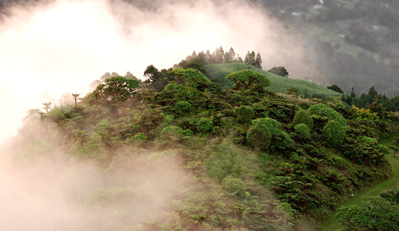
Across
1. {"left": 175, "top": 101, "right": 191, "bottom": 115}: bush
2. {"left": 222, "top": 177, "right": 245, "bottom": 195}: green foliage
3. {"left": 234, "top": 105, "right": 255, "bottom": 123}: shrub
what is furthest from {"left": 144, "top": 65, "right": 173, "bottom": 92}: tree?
{"left": 222, "top": 177, "right": 245, "bottom": 195}: green foliage

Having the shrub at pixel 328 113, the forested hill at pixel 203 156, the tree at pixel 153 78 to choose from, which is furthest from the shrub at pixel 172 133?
the tree at pixel 153 78

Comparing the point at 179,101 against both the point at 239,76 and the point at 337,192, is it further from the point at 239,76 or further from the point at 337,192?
the point at 337,192

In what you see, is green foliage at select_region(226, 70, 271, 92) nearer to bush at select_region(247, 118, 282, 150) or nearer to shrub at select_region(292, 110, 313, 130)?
shrub at select_region(292, 110, 313, 130)

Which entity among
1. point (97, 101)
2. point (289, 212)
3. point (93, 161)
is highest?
point (97, 101)

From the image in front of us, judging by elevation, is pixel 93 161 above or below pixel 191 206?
above

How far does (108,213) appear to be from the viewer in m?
22.2

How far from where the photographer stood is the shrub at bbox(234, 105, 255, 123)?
128ft

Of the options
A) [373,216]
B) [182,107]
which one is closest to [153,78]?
[182,107]

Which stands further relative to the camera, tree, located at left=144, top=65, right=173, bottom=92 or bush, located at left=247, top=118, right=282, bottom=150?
tree, located at left=144, top=65, right=173, bottom=92

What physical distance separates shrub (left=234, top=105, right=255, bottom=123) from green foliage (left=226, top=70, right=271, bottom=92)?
51.6 feet

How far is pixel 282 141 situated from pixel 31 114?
120ft

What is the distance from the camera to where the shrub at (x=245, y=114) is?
128ft

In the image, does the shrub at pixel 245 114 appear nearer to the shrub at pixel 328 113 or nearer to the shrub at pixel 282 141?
the shrub at pixel 282 141

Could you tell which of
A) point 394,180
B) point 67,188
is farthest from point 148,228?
point 394,180
